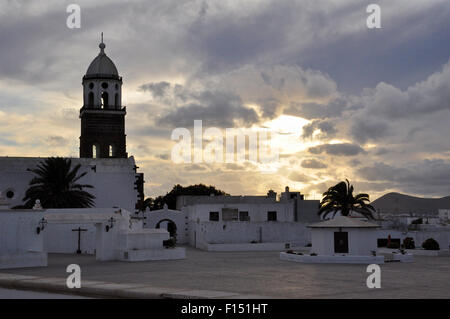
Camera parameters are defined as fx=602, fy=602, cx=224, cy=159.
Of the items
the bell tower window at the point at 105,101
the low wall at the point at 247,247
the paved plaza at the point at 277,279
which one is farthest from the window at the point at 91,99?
the paved plaza at the point at 277,279

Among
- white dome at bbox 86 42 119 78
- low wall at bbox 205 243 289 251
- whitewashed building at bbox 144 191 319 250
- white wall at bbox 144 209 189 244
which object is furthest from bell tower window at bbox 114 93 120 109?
low wall at bbox 205 243 289 251

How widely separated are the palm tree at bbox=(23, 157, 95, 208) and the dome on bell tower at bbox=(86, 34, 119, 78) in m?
14.9

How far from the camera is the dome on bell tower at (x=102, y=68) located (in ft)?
211

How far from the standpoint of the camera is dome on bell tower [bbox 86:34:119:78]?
64.2 meters

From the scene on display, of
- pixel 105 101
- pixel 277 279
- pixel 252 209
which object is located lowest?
pixel 277 279

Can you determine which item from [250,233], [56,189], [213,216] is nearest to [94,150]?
[213,216]

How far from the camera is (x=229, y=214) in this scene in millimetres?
61781

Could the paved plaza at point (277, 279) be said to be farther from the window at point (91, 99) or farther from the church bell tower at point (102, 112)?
the window at point (91, 99)

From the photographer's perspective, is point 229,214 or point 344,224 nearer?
point 344,224

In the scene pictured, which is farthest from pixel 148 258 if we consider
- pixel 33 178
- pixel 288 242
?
pixel 33 178

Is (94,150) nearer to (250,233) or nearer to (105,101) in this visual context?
(105,101)

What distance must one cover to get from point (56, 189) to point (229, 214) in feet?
61.9

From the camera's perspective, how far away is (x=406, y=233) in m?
53.6

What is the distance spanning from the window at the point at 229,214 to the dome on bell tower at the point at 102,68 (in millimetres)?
18723
